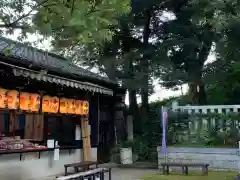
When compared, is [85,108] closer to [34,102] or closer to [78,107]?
[78,107]

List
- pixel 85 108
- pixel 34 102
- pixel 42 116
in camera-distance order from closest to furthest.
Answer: pixel 34 102
pixel 42 116
pixel 85 108

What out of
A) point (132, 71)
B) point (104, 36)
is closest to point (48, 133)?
point (132, 71)

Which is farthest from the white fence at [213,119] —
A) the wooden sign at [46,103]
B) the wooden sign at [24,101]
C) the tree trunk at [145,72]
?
the wooden sign at [24,101]

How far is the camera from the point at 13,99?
387 inches

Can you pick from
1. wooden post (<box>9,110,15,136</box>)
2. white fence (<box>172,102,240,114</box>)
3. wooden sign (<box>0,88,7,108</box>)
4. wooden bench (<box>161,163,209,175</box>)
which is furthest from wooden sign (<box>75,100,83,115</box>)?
white fence (<box>172,102,240,114</box>)

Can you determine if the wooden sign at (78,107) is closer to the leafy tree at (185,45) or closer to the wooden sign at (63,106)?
the wooden sign at (63,106)

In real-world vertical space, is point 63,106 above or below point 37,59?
below

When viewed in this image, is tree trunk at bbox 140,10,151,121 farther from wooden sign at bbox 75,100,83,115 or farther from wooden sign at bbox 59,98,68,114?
wooden sign at bbox 59,98,68,114

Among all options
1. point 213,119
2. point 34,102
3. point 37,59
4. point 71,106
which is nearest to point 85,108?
point 71,106

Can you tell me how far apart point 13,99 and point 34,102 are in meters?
0.95

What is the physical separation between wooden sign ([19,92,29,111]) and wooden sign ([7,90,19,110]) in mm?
177

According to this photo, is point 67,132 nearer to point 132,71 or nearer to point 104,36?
point 132,71

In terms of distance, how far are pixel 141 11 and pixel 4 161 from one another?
9844 mm

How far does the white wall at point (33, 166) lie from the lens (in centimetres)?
1031
